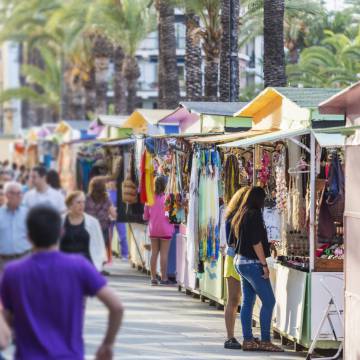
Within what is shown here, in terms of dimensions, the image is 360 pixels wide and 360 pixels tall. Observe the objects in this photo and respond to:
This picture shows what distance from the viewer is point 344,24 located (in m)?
57.1

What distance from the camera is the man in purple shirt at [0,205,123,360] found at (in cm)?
678

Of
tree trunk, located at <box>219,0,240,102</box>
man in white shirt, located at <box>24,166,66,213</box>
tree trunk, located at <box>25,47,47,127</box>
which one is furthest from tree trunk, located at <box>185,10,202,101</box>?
tree trunk, located at <box>25,47,47,127</box>

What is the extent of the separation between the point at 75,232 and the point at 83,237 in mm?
94

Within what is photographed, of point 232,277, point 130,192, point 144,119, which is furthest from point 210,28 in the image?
point 232,277

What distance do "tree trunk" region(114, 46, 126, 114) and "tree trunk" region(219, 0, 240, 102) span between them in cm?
1906

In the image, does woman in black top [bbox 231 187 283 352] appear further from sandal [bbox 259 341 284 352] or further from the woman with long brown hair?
the woman with long brown hair

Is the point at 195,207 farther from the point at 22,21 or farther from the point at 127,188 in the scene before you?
the point at 22,21

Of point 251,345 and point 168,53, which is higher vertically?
point 168,53

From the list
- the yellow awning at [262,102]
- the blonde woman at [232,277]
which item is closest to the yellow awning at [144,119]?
the yellow awning at [262,102]

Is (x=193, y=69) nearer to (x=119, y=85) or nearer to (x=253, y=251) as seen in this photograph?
(x=119, y=85)

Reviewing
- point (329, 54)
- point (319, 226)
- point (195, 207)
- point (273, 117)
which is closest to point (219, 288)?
point (195, 207)

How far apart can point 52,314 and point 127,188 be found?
15937 millimetres

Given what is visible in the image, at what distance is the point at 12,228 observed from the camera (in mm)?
13141

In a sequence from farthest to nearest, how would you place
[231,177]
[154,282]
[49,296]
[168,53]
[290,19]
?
[290,19] → [168,53] → [154,282] → [231,177] → [49,296]
